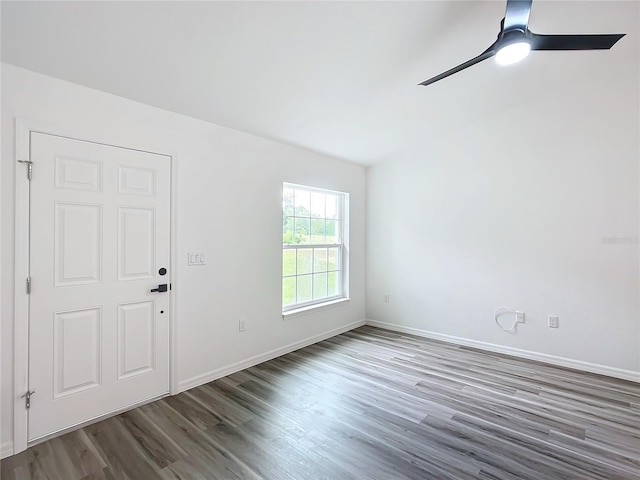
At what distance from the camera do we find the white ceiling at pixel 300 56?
184 cm

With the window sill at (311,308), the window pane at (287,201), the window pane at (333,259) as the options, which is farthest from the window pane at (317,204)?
the window sill at (311,308)

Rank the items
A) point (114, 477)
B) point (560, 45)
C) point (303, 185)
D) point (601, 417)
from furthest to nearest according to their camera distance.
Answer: point (303, 185) < point (601, 417) < point (560, 45) < point (114, 477)

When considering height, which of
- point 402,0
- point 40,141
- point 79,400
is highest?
point 402,0

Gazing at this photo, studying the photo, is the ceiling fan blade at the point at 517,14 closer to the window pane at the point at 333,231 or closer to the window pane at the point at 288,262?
the window pane at the point at 288,262

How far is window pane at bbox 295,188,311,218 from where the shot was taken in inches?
156

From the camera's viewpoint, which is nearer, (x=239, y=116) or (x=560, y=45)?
(x=560, y=45)

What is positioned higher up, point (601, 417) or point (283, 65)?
point (283, 65)

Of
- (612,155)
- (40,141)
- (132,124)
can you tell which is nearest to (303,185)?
(132,124)

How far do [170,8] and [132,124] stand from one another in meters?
1.00

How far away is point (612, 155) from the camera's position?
3119 mm

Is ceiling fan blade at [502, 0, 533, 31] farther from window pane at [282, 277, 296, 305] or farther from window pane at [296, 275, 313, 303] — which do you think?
window pane at [296, 275, 313, 303]

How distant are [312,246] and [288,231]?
47 cm

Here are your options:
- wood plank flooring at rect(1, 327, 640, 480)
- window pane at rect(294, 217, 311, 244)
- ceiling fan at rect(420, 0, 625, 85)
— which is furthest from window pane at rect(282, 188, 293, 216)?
ceiling fan at rect(420, 0, 625, 85)

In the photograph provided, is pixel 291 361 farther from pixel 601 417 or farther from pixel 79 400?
pixel 601 417
